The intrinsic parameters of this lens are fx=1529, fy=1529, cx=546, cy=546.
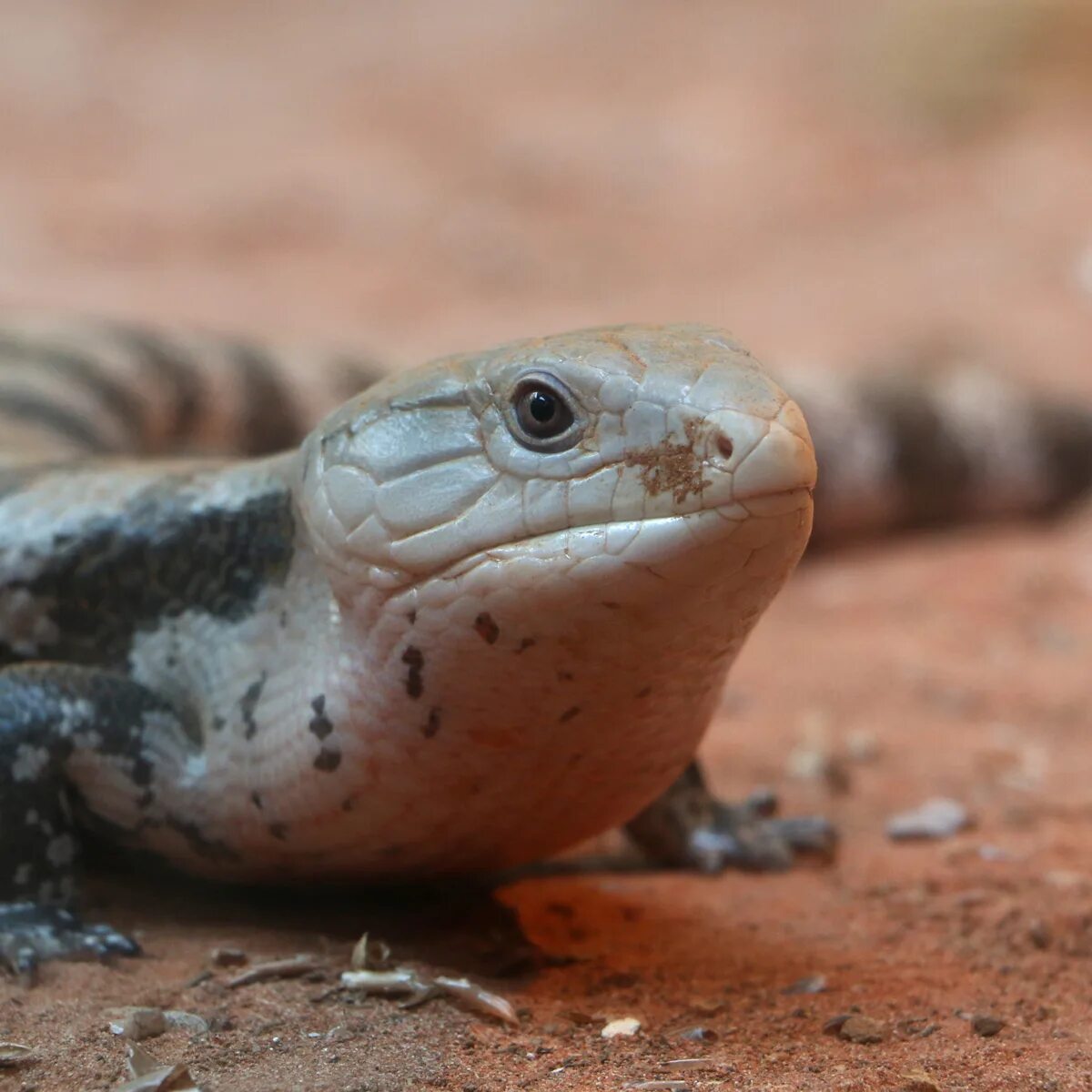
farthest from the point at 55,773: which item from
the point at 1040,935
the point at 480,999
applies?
the point at 1040,935

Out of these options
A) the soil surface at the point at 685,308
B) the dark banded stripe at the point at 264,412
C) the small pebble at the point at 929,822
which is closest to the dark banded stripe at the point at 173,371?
A: the dark banded stripe at the point at 264,412

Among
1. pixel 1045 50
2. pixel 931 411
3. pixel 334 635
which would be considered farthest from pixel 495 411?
pixel 1045 50

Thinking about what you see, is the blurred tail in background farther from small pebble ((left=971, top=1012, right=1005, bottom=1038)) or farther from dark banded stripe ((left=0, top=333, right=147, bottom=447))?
small pebble ((left=971, top=1012, right=1005, bottom=1038))

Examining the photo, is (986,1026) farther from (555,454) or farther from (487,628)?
(555,454)

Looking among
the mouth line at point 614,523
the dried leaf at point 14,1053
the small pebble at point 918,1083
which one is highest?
the mouth line at point 614,523

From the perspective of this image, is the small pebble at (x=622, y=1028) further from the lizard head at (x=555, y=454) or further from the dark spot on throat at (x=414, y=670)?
the lizard head at (x=555, y=454)

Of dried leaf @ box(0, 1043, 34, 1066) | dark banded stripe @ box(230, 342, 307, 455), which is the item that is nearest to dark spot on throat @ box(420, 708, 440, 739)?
dried leaf @ box(0, 1043, 34, 1066)
